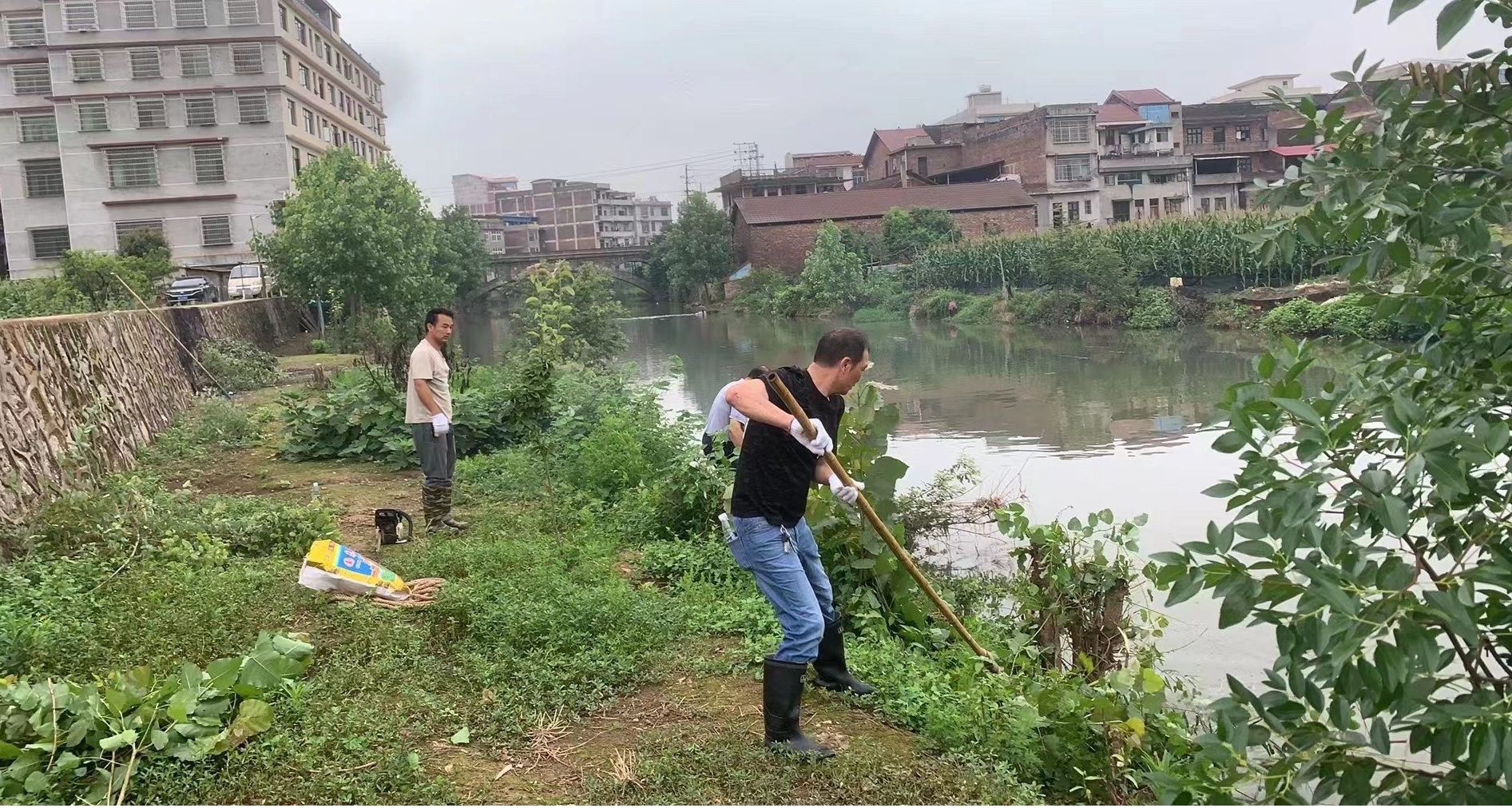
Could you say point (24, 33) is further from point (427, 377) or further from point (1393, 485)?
point (1393, 485)

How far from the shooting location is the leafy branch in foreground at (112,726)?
3521 millimetres

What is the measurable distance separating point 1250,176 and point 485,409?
51100mm

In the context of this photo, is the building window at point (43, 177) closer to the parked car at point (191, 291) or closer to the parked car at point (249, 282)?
the parked car at point (249, 282)

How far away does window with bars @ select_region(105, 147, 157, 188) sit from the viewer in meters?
42.8

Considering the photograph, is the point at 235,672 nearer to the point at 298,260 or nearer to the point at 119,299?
the point at 119,299

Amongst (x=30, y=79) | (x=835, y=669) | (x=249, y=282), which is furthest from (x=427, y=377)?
(x=30, y=79)

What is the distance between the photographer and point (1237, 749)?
2.29 m

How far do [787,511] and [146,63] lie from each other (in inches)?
1852

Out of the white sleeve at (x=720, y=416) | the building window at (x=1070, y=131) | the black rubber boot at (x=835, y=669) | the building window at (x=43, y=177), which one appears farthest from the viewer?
the building window at (x=1070, y=131)

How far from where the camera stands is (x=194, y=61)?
4306 centimetres

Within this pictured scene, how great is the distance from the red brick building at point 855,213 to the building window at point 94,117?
29.4 meters

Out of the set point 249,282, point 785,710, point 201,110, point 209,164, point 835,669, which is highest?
point 201,110

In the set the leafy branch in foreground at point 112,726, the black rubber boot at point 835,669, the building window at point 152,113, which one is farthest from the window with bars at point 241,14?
the black rubber boot at point 835,669

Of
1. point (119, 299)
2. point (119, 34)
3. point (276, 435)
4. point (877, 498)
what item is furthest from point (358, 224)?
point (119, 34)
